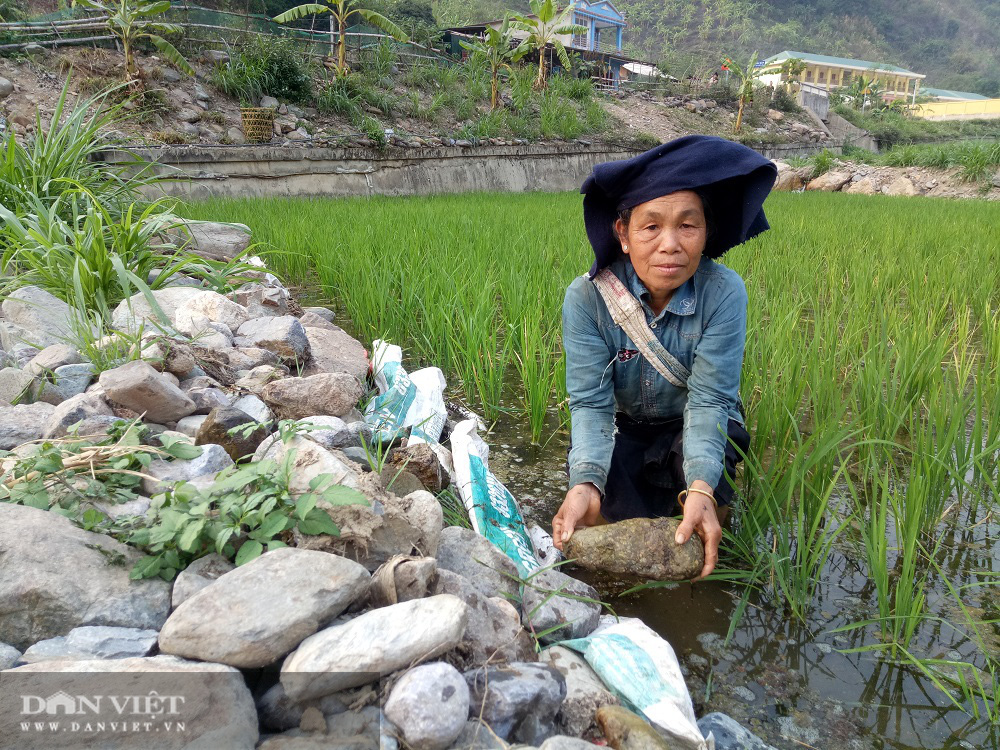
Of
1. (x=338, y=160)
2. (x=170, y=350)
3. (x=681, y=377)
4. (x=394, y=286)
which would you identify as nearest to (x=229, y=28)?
(x=338, y=160)

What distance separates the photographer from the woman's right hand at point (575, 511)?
1.38 meters

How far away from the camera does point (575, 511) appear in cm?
139

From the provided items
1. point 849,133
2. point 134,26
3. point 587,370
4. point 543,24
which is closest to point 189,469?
point 587,370

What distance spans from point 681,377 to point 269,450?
904 mm

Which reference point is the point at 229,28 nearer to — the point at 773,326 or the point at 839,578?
the point at 773,326

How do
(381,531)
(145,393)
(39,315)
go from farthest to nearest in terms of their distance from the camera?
(39,315)
(145,393)
(381,531)

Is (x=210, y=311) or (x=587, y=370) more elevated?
(x=587, y=370)

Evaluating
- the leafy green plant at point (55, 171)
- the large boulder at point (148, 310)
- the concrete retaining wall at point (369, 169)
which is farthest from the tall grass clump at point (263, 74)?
the large boulder at point (148, 310)

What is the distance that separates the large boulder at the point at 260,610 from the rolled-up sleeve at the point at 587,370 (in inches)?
27.6

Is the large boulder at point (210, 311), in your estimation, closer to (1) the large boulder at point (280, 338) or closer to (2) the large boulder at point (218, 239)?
(1) the large boulder at point (280, 338)

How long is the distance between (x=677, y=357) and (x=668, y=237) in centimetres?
31

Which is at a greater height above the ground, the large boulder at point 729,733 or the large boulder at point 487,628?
the large boulder at point 487,628

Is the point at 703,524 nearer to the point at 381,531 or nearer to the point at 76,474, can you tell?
the point at 381,531

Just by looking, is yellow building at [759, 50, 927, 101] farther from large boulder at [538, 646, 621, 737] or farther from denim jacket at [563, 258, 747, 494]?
large boulder at [538, 646, 621, 737]
